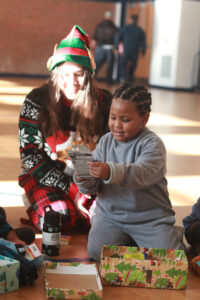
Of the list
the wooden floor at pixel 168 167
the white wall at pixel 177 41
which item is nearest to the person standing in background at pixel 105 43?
the white wall at pixel 177 41

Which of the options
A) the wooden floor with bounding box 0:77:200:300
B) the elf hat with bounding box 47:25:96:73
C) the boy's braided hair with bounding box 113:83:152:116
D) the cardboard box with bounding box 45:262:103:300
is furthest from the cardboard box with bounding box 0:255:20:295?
the elf hat with bounding box 47:25:96:73

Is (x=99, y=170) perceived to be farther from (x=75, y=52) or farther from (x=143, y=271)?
(x=75, y=52)


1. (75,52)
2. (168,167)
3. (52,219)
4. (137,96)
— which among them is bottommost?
(168,167)

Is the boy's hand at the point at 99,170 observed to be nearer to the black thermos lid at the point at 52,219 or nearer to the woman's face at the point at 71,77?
the black thermos lid at the point at 52,219

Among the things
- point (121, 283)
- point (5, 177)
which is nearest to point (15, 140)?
point (5, 177)

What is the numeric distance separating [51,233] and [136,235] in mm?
449

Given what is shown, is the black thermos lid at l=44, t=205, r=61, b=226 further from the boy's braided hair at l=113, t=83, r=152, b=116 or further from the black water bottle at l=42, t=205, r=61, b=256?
the boy's braided hair at l=113, t=83, r=152, b=116

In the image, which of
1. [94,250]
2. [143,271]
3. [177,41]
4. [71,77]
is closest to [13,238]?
[94,250]

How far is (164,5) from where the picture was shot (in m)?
14.2

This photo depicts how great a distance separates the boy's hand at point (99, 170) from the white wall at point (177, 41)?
39.4ft

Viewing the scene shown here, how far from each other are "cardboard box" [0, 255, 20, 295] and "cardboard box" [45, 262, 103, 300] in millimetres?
143

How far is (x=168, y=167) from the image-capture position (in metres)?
5.08

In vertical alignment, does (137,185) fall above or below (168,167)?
above

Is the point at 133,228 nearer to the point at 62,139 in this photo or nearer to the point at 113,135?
the point at 113,135
